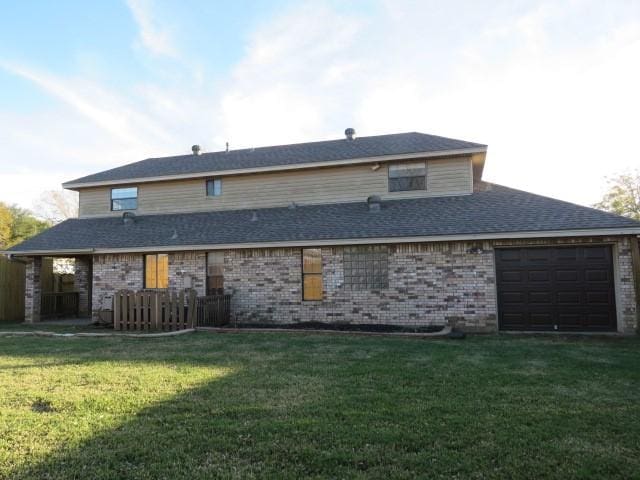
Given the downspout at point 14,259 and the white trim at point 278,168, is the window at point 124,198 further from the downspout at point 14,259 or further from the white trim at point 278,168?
the downspout at point 14,259

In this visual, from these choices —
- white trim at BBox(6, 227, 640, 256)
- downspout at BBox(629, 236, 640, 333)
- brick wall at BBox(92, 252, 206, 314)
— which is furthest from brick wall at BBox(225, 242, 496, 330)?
downspout at BBox(629, 236, 640, 333)

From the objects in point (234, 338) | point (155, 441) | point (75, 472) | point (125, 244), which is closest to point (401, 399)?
point (155, 441)

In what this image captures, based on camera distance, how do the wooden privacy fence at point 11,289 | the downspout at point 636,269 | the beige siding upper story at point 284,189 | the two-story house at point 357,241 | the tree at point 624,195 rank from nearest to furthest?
the downspout at point 636,269
the two-story house at point 357,241
the beige siding upper story at point 284,189
the wooden privacy fence at point 11,289
the tree at point 624,195

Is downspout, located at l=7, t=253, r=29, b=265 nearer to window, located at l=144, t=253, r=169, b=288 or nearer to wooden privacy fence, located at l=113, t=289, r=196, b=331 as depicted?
window, located at l=144, t=253, r=169, b=288

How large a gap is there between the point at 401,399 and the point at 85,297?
52.2 feet

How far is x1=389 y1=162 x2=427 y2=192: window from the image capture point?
13.8m

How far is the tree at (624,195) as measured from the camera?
3369 cm

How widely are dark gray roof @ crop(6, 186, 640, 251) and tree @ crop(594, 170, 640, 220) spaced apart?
92.1ft

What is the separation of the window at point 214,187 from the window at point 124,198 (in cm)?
314

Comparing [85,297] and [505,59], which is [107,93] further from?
[505,59]

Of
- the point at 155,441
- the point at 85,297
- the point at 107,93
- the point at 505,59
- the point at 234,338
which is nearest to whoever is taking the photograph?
the point at 155,441

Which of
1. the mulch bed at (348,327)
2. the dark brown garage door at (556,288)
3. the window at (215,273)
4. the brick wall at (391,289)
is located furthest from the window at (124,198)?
the dark brown garage door at (556,288)

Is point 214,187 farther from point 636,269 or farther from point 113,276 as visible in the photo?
point 636,269

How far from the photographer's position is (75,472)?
314 centimetres
